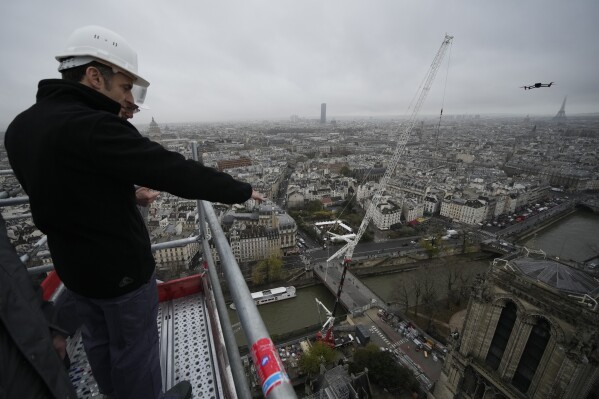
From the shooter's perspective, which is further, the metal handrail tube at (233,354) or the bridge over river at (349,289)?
the bridge over river at (349,289)

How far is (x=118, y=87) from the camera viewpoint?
3.21ft

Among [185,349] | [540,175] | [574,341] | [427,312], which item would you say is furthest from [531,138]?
[185,349]

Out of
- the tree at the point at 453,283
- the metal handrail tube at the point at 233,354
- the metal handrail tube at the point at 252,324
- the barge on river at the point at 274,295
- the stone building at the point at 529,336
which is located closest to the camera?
the metal handrail tube at the point at 252,324

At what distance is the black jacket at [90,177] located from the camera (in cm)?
71

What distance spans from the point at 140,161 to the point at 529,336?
23.7 feet

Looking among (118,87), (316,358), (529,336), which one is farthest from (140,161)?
(316,358)

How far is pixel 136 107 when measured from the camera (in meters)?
1.07

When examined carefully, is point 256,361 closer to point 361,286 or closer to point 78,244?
point 78,244

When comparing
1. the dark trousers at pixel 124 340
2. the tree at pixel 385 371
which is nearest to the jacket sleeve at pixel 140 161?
the dark trousers at pixel 124 340

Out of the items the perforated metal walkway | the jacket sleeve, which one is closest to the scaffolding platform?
the perforated metal walkway

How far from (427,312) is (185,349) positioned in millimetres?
12294

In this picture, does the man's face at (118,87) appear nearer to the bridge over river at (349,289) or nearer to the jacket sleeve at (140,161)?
the jacket sleeve at (140,161)

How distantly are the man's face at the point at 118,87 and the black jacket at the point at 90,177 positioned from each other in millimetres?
83

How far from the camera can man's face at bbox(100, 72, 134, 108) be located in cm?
97
